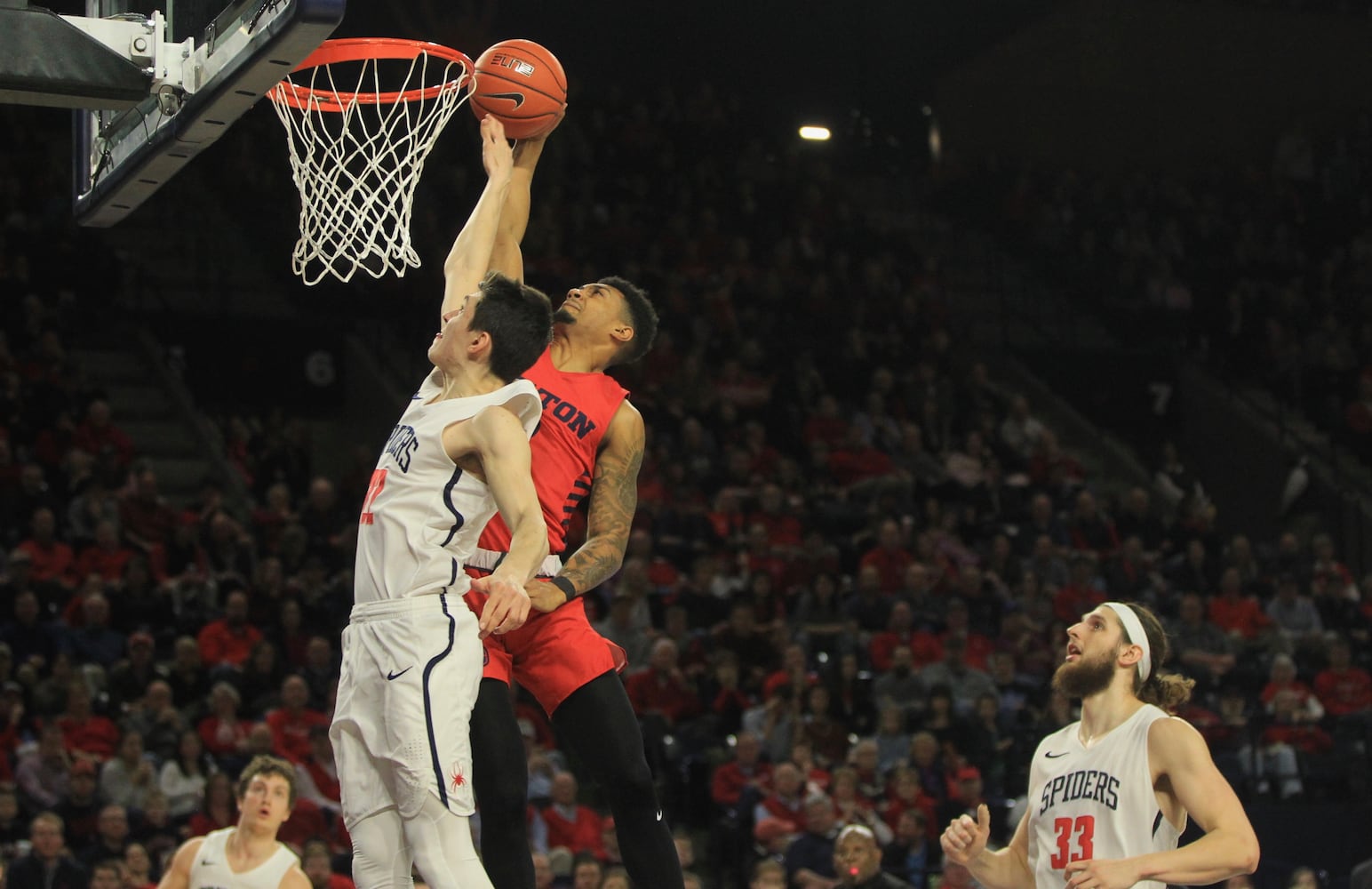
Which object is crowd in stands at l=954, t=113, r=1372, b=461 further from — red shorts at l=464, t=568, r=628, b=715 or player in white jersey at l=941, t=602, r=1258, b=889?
red shorts at l=464, t=568, r=628, b=715

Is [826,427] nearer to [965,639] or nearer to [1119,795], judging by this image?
[965,639]

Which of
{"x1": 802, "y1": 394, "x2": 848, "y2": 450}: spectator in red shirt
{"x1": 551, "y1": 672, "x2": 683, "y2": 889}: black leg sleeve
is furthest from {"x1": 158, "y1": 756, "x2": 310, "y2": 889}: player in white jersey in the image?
{"x1": 802, "y1": 394, "x2": 848, "y2": 450}: spectator in red shirt

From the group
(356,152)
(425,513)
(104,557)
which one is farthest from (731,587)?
(425,513)

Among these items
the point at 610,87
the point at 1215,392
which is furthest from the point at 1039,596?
the point at 610,87

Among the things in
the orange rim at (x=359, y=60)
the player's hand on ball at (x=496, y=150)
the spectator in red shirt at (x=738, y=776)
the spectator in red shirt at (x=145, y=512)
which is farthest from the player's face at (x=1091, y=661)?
the spectator in red shirt at (x=145, y=512)

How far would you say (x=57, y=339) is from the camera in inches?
542

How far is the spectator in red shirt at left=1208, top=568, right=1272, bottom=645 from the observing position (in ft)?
45.5

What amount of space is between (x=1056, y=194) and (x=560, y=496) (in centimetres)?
1672

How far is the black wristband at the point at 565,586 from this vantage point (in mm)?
4859

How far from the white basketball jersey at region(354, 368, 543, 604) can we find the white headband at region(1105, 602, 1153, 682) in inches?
76.7

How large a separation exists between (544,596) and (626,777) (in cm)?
56

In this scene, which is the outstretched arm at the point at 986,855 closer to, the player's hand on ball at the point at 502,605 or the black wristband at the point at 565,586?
the black wristband at the point at 565,586

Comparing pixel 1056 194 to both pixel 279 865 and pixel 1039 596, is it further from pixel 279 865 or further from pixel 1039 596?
pixel 279 865

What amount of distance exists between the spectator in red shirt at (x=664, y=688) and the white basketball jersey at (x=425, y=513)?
690cm
